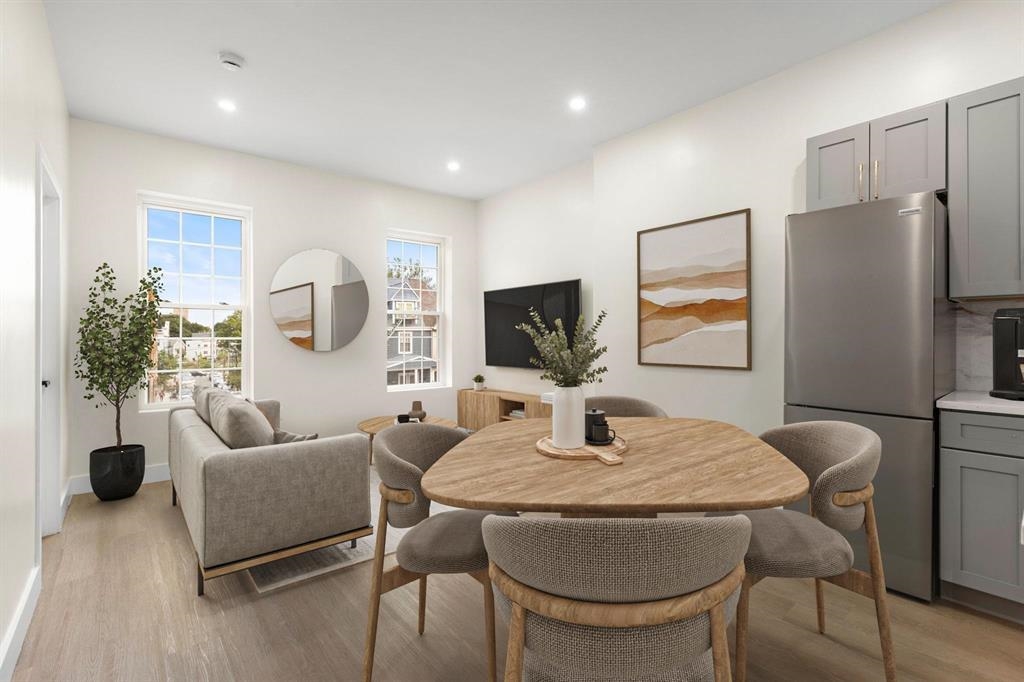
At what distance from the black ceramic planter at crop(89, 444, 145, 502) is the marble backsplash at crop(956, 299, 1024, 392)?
17.5 feet

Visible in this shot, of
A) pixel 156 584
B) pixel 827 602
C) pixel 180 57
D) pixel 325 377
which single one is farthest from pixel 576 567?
pixel 325 377

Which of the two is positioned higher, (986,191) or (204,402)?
(986,191)

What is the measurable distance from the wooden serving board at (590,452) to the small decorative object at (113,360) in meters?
3.48

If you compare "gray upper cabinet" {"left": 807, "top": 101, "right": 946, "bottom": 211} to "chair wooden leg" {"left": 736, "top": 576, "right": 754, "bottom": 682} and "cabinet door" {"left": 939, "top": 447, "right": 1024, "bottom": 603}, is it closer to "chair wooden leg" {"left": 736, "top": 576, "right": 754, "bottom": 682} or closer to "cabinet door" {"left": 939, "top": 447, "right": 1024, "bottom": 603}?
"cabinet door" {"left": 939, "top": 447, "right": 1024, "bottom": 603}

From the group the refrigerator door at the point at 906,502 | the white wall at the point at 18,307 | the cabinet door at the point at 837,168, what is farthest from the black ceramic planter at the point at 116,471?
the cabinet door at the point at 837,168

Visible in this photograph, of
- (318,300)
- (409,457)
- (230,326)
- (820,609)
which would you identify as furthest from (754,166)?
(230,326)

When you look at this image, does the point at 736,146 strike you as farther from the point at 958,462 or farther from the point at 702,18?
the point at 958,462

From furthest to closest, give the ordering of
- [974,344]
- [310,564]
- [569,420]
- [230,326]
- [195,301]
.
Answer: [230,326]
[195,301]
[310,564]
[974,344]
[569,420]

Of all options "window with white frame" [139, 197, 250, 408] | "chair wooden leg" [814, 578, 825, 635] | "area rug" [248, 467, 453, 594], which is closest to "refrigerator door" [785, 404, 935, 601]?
"chair wooden leg" [814, 578, 825, 635]

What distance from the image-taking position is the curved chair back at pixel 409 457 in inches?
61.9

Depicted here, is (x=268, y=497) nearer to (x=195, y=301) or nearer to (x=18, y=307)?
(x=18, y=307)

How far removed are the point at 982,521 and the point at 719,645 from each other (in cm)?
197

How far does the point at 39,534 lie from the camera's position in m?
2.42

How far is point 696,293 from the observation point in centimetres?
356
